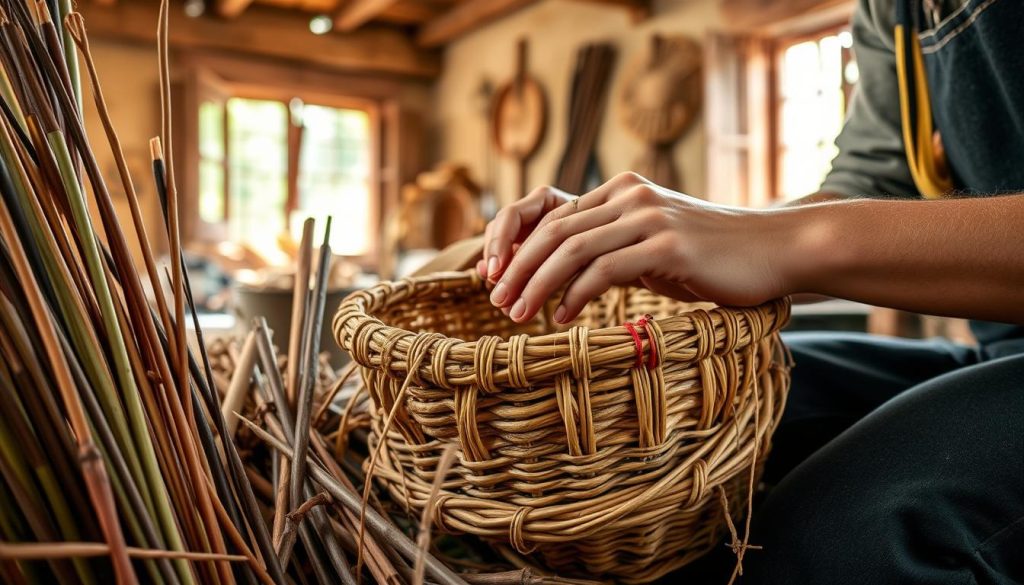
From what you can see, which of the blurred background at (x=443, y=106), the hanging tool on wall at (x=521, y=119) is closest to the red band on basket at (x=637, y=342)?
the blurred background at (x=443, y=106)

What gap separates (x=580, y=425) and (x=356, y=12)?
5227 mm

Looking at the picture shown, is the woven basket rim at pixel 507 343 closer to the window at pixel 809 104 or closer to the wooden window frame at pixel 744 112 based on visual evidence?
the window at pixel 809 104

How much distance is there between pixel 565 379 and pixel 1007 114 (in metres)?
0.68

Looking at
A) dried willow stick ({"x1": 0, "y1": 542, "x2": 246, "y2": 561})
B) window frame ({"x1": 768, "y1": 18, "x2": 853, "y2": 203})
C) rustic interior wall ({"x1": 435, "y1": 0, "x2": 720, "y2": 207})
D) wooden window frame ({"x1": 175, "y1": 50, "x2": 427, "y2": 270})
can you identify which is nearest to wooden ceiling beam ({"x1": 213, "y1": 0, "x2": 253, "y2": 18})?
wooden window frame ({"x1": 175, "y1": 50, "x2": 427, "y2": 270})

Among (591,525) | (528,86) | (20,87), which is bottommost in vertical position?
(591,525)

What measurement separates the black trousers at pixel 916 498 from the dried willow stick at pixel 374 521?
0.26 m

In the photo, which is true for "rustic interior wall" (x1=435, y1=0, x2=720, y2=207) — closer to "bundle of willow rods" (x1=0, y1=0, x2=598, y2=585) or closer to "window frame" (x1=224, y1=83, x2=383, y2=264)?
"window frame" (x1=224, y1=83, x2=383, y2=264)

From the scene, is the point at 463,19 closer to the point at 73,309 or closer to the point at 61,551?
the point at 73,309

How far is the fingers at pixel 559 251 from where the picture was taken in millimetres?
524

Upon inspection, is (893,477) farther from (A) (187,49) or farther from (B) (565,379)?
(A) (187,49)

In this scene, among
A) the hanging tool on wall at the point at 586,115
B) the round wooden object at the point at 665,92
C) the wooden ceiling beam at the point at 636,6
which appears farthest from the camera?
the hanging tool on wall at the point at 586,115

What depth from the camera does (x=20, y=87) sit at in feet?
1.23

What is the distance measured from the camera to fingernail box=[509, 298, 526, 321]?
54cm

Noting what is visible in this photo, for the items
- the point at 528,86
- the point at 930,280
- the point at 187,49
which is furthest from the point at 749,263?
the point at 187,49
